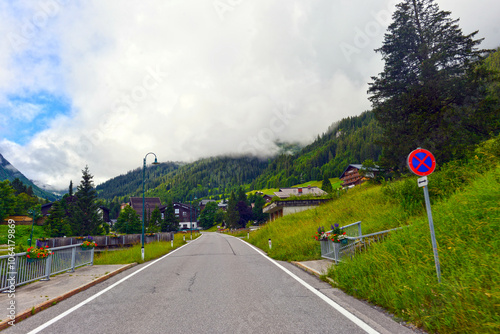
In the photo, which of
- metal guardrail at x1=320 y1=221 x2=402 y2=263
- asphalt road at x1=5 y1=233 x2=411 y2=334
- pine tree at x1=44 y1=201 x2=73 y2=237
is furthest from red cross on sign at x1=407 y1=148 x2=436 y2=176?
pine tree at x1=44 y1=201 x2=73 y2=237

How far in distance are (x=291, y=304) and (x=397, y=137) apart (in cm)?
2200

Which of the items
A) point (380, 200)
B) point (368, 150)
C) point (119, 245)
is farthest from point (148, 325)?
point (368, 150)

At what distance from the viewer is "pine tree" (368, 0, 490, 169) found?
19.4 meters

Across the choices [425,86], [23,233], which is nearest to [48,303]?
[425,86]

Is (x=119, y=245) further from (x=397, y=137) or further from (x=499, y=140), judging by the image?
(x=499, y=140)

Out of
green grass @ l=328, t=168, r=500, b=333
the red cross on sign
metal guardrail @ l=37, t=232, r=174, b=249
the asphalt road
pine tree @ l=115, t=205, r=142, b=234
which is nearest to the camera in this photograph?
green grass @ l=328, t=168, r=500, b=333

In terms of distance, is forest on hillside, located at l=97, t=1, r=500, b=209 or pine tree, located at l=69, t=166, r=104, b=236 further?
pine tree, located at l=69, t=166, r=104, b=236

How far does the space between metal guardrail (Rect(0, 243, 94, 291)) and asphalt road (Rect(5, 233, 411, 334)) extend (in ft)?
7.12

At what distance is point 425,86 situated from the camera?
20.4 m

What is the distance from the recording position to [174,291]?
6965mm

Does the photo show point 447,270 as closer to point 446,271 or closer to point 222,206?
point 446,271

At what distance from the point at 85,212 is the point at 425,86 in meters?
57.1

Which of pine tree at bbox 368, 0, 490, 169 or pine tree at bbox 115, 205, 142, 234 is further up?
pine tree at bbox 368, 0, 490, 169

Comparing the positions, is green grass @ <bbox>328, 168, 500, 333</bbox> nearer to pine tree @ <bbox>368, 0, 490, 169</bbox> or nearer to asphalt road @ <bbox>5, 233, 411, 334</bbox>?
asphalt road @ <bbox>5, 233, 411, 334</bbox>
